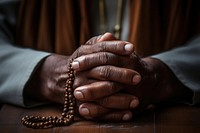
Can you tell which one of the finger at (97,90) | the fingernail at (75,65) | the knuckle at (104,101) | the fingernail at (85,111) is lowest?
the fingernail at (85,111)

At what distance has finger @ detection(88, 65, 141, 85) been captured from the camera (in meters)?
1.14

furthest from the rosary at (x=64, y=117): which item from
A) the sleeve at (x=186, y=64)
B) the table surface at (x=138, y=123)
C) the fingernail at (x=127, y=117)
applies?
the sleeve at (x=186, y=64)

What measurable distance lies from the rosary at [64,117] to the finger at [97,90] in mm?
48

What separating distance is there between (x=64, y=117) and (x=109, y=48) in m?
0.22

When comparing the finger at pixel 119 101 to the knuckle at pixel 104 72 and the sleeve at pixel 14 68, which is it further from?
the sleeve at pixel 14 68

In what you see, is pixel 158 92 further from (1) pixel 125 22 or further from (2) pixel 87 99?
(1) pixel 125 22

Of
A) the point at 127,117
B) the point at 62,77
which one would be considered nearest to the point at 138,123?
the point at 127,117

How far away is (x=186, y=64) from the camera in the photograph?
1.37 m

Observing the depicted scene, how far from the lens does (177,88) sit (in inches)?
51.9

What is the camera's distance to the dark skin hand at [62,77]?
1.16 m

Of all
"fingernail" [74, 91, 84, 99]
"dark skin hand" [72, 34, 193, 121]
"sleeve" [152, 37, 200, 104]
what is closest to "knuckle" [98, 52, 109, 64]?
"dark skin hand" [72, 34, 193, 121]

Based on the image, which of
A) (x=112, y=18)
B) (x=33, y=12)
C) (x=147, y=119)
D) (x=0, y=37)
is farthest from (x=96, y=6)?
(x=147, y=119)

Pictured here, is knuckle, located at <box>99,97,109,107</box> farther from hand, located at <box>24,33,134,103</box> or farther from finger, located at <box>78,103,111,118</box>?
hand, located at <box>24,33,134,103</box>

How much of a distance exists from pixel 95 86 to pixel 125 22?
552 millimetres
